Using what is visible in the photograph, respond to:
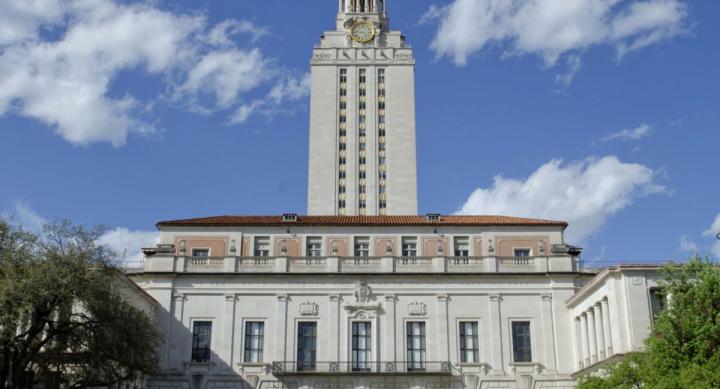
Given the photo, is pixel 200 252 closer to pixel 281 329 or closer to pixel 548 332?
pixel 281 329

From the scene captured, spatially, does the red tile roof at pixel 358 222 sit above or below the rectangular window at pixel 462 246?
above

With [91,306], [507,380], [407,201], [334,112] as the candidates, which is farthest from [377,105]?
[91,306]

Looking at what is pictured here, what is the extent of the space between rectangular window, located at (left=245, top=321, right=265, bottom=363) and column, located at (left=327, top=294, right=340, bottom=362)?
3.76 meters

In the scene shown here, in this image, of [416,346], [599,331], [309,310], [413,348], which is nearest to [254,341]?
[309,310]

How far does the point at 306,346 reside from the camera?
45438mm

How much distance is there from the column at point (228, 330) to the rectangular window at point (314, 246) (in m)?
5.49

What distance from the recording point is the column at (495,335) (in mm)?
44719

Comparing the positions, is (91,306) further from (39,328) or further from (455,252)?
(455,252)

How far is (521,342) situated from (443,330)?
14.2ft

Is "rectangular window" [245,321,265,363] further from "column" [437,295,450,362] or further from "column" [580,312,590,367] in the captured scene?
"column" [580,312,590,367]

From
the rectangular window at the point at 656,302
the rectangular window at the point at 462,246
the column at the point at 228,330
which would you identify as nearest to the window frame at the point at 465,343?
the rectangular window at the point at 462,246

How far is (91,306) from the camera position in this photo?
34125 mm

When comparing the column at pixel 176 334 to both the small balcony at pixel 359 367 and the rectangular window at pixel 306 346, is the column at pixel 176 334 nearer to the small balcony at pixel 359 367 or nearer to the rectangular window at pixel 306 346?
the small balcony at pixel 359 367

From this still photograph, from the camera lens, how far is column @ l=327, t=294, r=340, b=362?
148 feet
